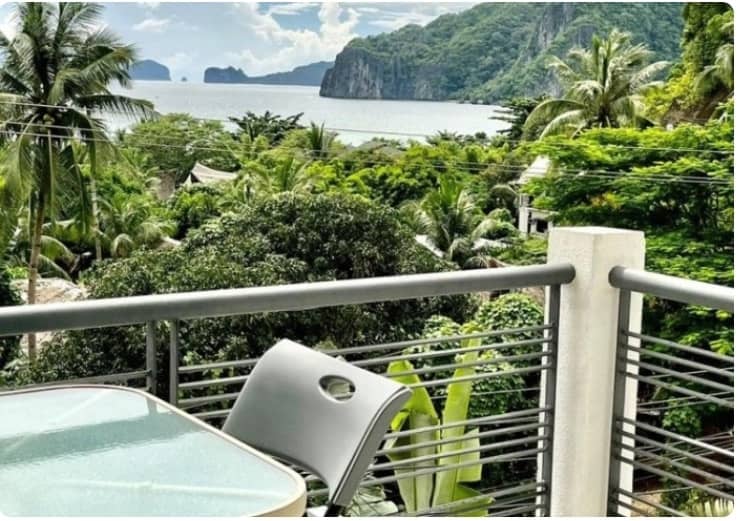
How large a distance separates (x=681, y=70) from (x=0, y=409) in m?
22.7

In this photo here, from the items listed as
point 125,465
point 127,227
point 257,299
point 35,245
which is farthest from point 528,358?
point 127,227

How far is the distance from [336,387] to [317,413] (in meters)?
0.13

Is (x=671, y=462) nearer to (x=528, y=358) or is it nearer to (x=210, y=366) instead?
(x=528, y=358)

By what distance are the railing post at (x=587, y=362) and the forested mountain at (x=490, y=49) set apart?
21578 millimetres

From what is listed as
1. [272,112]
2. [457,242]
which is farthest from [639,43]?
[272,112]

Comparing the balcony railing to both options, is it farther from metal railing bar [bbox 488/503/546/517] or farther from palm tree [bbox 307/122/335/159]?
palm tree [bbox 307/122/335/159]

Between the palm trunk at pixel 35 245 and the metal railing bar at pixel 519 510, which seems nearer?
the metal railing bar at pixel 519 510

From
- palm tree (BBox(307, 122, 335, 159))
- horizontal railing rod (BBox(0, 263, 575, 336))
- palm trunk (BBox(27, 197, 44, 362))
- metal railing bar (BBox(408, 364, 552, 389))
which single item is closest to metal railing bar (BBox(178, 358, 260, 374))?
horizontal railing rod (BBox(0, 263, 575, 336))

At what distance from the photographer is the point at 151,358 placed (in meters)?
1.88

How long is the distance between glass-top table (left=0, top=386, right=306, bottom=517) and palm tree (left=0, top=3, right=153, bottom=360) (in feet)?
57.7

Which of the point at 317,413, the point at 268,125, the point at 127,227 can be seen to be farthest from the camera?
the point at 268,125

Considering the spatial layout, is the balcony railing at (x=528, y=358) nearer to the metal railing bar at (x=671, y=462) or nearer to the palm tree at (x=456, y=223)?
the metal railing bar at (x=671, y=462)

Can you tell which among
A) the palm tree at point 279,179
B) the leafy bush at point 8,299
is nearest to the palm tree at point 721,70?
the palm tree at point 279,179

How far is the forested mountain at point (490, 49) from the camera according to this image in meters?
24.4
